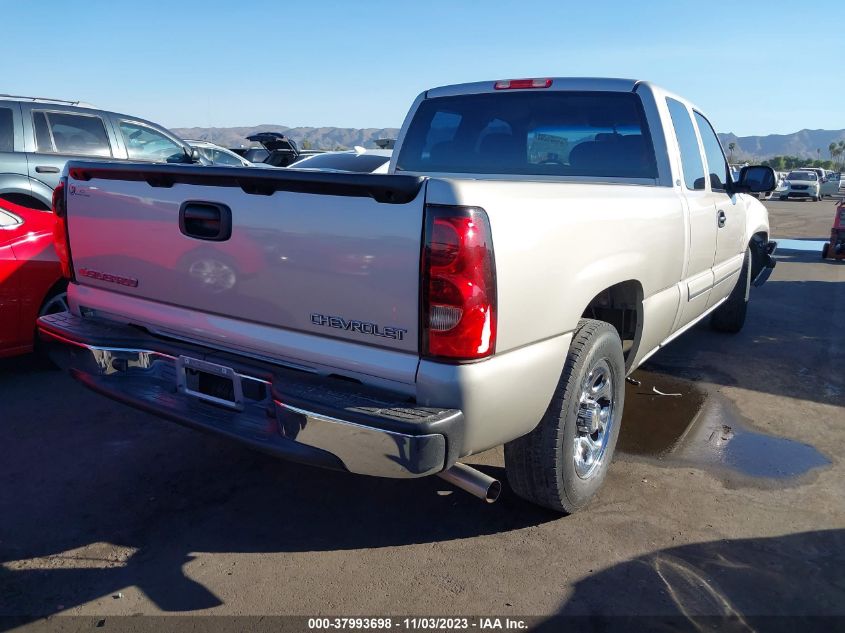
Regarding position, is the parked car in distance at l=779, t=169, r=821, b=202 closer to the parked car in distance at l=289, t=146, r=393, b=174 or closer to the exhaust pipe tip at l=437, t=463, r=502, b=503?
the parked car in distance at l=289, t=146, r=393, b=174

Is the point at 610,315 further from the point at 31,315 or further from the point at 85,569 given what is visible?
the point at 31,315

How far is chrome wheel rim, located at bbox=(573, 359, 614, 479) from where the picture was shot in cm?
314

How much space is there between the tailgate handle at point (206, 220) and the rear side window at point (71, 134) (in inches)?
220

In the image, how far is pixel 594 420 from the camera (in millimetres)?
3232

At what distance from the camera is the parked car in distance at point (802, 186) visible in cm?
3369

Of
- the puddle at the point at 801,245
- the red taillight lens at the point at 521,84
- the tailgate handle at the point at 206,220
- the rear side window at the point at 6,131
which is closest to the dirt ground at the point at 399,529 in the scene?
the tailgate handle at the point at 206,220

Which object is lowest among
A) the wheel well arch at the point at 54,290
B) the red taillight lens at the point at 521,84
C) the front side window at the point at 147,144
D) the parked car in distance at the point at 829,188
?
the parked car in distance at the point at 829,188

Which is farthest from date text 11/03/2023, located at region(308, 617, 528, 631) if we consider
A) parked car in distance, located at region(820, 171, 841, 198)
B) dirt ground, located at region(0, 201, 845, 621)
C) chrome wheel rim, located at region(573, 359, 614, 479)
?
parked car in distance, located at region(820, 171, 841, 198)

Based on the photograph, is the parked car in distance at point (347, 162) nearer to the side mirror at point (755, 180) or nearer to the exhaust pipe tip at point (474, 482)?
the side mirror at point (755, 180)

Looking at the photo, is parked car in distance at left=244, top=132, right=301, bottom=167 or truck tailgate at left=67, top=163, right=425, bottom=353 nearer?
truck tailgate at left=67, top=163, right=425, bottom=353

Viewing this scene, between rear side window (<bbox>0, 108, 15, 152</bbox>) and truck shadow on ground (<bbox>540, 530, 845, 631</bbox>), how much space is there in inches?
278

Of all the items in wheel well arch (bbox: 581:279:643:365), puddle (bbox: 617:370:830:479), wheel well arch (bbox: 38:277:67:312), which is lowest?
puddle (bbox: 617:370:830:479)

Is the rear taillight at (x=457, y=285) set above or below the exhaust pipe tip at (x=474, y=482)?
above

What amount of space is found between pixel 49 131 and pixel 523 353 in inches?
269
